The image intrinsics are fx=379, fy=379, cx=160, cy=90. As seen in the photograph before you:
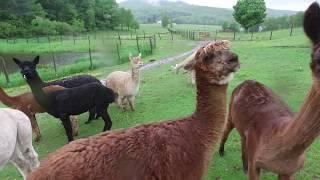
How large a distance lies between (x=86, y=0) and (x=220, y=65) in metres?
53.5

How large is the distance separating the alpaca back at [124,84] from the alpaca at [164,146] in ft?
19.0

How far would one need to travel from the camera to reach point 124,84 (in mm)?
8891

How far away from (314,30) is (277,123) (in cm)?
133

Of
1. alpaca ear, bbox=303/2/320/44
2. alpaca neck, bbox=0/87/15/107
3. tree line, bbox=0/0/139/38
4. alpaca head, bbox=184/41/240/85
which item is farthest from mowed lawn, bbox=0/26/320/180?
tree line, bbox=0/0/139/38

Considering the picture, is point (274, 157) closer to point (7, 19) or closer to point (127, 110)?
point (127, 110)

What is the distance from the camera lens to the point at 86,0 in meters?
53.7

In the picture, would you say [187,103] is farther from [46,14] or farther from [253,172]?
[46,14]

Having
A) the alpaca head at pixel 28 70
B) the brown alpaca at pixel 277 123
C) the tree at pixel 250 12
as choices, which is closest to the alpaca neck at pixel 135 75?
the alpaca head at pixel 28 70

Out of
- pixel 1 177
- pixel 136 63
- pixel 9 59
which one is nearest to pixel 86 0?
pixel 9 59

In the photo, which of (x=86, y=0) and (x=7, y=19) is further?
(x=86, y=0)

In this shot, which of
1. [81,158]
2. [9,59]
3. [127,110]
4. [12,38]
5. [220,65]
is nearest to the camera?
[81,158]

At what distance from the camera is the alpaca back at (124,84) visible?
8.78m

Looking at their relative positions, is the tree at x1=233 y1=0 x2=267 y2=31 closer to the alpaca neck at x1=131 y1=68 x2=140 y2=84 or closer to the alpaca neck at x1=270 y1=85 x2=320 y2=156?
the alpaca neck at x1=131 y1=68 x2=140 y2=84

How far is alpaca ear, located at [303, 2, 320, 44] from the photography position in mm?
2535
